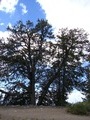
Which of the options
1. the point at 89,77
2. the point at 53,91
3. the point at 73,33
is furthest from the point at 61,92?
the point at 73,33

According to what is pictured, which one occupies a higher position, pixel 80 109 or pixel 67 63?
pixel 67 63

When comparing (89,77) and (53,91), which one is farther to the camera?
(53,91)

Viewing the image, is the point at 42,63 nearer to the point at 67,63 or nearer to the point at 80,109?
the point at 67,63

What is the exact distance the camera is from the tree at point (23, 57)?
118 feet

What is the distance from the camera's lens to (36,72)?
36719 mm

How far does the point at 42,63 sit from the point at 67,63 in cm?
244

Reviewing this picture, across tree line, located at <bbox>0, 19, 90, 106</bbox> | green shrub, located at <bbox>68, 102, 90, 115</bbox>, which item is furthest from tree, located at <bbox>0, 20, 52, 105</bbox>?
green shrub, located at <bbox>68, 102, 90, 115</bbox>

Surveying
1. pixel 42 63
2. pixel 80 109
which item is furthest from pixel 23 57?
pixel 80 109

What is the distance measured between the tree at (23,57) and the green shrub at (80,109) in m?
18.3

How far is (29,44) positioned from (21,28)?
5.70ft

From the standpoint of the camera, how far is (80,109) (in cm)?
1736

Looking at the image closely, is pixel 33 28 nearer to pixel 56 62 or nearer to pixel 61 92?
pixel 56 62

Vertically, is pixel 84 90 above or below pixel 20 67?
below

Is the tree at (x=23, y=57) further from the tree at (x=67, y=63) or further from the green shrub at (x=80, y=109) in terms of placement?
the green shrub at (x=80, y=109)
